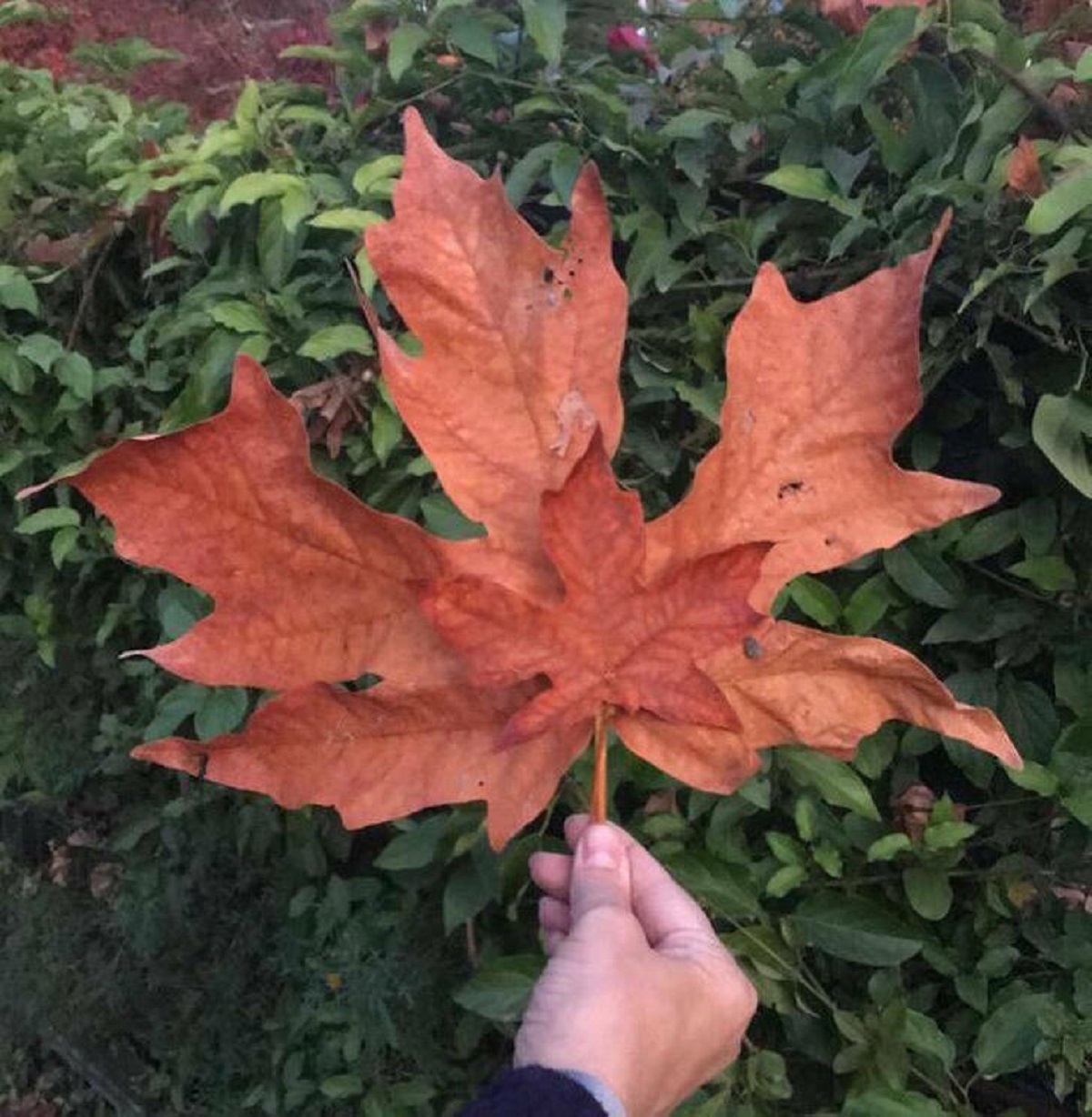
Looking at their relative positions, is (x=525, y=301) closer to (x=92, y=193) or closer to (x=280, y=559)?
(x=280, y=559)

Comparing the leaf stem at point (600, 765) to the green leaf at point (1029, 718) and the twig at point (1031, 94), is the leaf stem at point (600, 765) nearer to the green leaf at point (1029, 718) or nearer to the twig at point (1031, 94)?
the green leaf at point (1029, 718)

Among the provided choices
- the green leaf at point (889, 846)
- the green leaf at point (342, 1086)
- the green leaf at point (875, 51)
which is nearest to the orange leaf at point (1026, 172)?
the green leaf at point (875, 51)

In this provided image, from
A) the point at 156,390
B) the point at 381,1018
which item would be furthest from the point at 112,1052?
the point at 156,390

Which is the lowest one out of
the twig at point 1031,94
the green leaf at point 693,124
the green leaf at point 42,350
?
the green leaf at point 42,350

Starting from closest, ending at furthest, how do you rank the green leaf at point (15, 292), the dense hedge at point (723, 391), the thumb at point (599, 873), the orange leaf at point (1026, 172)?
the thumb at point (599, 873) < the orange leaf at point (1026, 172) < the dense hedge at point (723, 391) < the green leaf at point (15, 292)

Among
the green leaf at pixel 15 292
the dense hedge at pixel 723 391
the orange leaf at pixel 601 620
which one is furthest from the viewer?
the green leaf at pixel 15 292

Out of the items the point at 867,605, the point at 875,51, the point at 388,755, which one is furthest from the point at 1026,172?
the point at 388,755

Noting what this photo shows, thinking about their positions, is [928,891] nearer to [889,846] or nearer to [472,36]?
[889,846]
